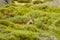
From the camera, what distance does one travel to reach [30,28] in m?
21.4

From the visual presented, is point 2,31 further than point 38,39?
Yes

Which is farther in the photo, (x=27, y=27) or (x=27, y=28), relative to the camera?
(x=27, y=27)

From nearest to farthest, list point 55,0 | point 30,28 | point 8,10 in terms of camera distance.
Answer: point 30,28 < point 8,10 < point 55,0

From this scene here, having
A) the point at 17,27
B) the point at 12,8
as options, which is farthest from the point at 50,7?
the point at 17,27

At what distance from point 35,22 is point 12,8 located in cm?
1155

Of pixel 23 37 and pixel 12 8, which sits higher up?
pixel 23 37

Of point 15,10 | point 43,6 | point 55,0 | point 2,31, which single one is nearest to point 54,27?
point 2,31

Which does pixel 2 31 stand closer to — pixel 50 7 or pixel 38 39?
pixel 38 39

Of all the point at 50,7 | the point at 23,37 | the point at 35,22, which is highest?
the point at 23,37

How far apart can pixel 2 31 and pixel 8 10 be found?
52.8 ft

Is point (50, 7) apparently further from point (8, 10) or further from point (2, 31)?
point (2, 31)

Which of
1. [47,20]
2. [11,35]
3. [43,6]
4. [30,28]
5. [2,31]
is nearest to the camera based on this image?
[11,35]

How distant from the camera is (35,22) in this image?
2522 centimetres

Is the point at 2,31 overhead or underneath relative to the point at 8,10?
overhead
